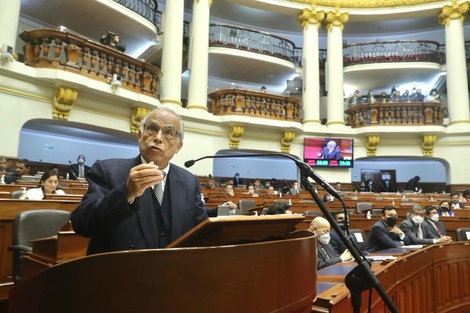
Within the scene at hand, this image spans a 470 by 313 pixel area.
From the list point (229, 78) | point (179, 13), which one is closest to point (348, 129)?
point (229, 78)

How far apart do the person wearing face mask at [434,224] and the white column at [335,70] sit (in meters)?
6.48

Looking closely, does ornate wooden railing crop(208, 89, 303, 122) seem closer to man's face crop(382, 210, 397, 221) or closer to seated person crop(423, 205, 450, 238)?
seated person crop(423, 205, 450, 238)

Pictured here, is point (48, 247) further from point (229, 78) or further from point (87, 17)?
point (229, 78)

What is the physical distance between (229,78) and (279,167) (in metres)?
4.28

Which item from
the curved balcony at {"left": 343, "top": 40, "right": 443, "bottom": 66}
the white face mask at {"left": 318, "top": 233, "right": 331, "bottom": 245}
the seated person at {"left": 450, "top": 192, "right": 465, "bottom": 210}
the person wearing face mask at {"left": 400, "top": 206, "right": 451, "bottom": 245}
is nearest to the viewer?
the white face mask at {"left": 318, "top": 233, "right": 331, "bottom": 245}

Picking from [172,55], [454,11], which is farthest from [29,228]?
[454,11]

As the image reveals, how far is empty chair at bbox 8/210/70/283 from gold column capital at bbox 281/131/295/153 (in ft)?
29.1

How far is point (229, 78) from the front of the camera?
1413cm

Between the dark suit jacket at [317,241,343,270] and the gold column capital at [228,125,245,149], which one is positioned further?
the gold column capital at [228,125,245,149]

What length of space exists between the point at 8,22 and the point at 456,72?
12.6 metres

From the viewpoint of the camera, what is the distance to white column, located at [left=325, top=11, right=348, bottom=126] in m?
11.9

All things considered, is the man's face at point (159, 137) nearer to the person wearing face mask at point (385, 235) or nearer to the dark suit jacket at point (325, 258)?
the dark suit jacket at point (325, 258)

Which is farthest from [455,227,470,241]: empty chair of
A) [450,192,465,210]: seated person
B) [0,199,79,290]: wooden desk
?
[0,199,79,290]: wooden desk

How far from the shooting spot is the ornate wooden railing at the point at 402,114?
11703 mm
